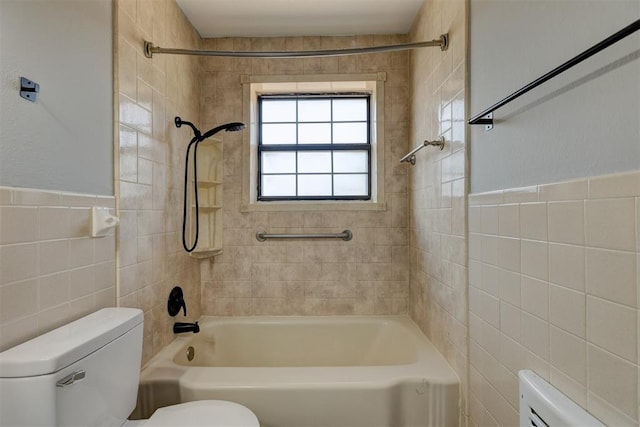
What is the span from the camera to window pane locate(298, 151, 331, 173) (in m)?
2.62

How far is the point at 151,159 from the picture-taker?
5.60 feet

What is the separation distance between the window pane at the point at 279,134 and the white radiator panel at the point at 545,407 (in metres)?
2.14

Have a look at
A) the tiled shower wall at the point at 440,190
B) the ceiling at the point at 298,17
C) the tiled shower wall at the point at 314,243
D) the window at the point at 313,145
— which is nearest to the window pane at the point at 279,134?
the window at the point at 313,145

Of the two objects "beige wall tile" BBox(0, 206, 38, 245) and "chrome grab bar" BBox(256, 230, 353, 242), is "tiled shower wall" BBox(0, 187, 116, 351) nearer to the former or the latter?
"beige wall tile" BBox(0, 206, 38, 245)

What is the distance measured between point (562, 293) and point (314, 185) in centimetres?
194

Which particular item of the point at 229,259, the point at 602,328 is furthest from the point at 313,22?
the point at 602,328

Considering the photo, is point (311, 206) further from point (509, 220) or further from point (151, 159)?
point (509, 220)

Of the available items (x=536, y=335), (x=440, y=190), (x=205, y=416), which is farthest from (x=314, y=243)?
(x=536, y=335)

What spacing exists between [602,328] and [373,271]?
5.59 ft

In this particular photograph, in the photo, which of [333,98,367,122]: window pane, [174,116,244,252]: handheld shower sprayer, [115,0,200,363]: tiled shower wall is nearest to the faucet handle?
[115,0,200,363]: tiled shower wall

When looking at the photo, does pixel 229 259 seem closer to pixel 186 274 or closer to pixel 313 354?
pixel 186 274

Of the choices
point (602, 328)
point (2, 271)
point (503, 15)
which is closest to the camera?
point (602, 328)

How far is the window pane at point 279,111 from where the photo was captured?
103 inches

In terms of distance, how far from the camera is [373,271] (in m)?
2.41
